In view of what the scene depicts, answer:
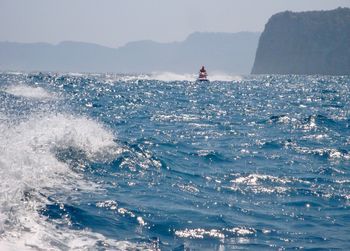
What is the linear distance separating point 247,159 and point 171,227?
7880 mm

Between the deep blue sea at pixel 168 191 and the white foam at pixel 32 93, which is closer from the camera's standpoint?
the deep blue sea at pixel 168 191

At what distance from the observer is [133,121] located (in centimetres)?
2691

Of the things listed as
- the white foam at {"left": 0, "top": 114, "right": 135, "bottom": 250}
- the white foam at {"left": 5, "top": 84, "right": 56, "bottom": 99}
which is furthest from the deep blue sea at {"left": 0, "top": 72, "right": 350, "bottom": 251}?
the white foam at {"left": 5, "top": 84, "right": 56, "bottom": 99}

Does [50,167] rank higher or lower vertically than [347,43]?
lower

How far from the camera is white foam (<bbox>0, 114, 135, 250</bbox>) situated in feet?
24.0

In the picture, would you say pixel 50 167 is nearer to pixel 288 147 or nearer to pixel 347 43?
pixel 288 147

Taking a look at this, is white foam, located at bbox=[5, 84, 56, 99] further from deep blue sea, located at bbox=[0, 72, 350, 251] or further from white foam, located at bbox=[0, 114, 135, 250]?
white foam, located at bbox=[0, 114, 135, 250]

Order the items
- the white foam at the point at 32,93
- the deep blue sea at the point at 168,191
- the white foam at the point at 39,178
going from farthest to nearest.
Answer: the white foam at the point at 32,93
the deep blue sea at the point at 168,191
the white foam at the point at 39,178

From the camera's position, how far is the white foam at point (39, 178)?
7301 millimetres

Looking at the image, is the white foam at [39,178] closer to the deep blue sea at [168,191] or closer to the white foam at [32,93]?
the deep blue sea at [168,191]

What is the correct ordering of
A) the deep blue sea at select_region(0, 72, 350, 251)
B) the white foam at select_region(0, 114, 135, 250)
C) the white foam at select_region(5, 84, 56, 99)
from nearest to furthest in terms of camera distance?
the white foam at select_region(0, 114, 135, 250) < the deep blue sea at select_region(0, 72, 350, 251) < the white foam at select_region(5, 84, 56, 99)

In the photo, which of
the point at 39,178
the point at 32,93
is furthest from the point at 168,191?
the point at 32,93

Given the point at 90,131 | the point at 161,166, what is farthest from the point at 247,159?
the point at 90,131

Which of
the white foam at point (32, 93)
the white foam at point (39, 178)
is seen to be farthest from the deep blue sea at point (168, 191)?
the white foam at point (32, 93)
